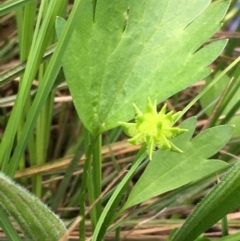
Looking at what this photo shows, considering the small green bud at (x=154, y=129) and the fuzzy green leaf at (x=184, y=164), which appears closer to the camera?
the small green bud at (x=154, y=129)

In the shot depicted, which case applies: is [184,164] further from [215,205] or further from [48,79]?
[48,79]

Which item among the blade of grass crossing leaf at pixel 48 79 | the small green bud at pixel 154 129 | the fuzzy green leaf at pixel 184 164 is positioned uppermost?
the blade of grass crossing leaf at pixel 48 79

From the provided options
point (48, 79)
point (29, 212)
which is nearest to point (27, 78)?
point (48, 79)

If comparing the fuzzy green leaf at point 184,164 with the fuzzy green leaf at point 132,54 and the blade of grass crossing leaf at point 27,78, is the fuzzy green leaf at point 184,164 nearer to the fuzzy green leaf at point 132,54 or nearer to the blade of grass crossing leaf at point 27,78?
the fuzzy green leaf at point 132,54

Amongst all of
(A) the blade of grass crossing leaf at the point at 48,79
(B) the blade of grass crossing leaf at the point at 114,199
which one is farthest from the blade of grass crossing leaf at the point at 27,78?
(B) the blade of grass crossing leaf at the point at 114,199

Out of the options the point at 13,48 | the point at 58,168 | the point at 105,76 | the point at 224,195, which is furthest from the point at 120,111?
the point at 13,48

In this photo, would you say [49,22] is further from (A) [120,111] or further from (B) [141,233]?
(B) [141,233]

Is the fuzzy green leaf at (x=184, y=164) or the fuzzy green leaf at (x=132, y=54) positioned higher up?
the fuzzy green leaf at (x=132, y=54)
